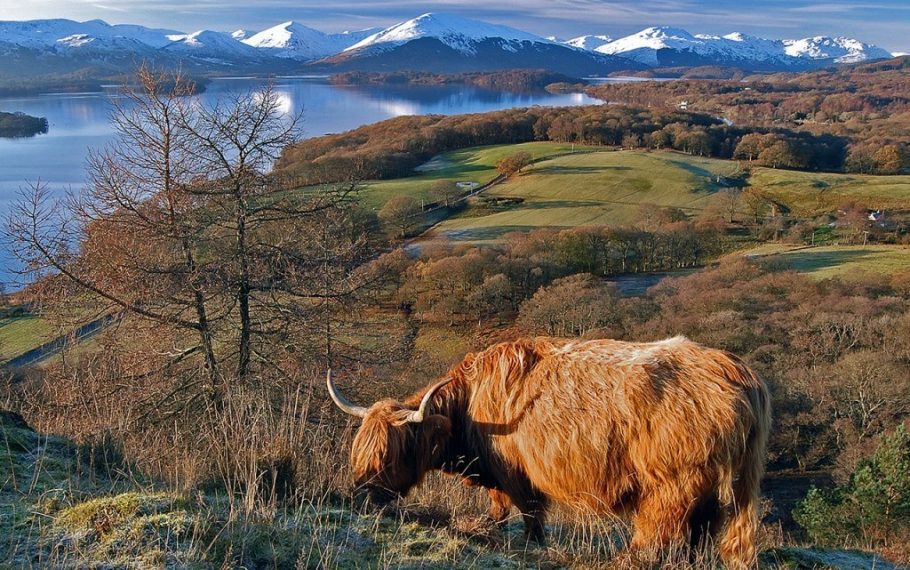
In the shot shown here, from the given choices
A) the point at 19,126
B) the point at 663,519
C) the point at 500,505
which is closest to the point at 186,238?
the point at 500,505

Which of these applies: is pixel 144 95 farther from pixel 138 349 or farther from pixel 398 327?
pixel 398 327

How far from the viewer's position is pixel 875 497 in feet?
44.9

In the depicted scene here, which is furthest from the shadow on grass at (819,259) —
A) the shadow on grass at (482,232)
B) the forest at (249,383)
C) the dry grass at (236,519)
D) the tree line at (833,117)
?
the dry grass at (236,519)

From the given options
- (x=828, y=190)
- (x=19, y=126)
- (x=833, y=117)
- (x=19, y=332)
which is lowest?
Answer: (x=19, y=332)

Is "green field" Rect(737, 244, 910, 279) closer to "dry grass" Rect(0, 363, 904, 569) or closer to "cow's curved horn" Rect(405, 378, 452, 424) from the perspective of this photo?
"cow's curved horn" Rect(405, 378, 452, 424)

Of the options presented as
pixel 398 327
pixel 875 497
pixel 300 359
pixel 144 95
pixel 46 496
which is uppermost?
pixel 144 95

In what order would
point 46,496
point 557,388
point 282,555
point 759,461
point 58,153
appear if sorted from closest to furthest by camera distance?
point 282,555 < point 46,496 < point 759,461 < point 557,388 < point 58,153

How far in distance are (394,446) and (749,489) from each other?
275 cm

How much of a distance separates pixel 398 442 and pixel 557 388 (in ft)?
4.63

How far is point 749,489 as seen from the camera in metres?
4.43

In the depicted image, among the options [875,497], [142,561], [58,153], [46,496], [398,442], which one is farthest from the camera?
[58,153]

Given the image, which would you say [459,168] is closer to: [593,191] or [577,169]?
[577,169]

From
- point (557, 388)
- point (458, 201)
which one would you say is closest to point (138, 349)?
point (557, 388)

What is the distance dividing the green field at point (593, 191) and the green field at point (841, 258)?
15.1 m
